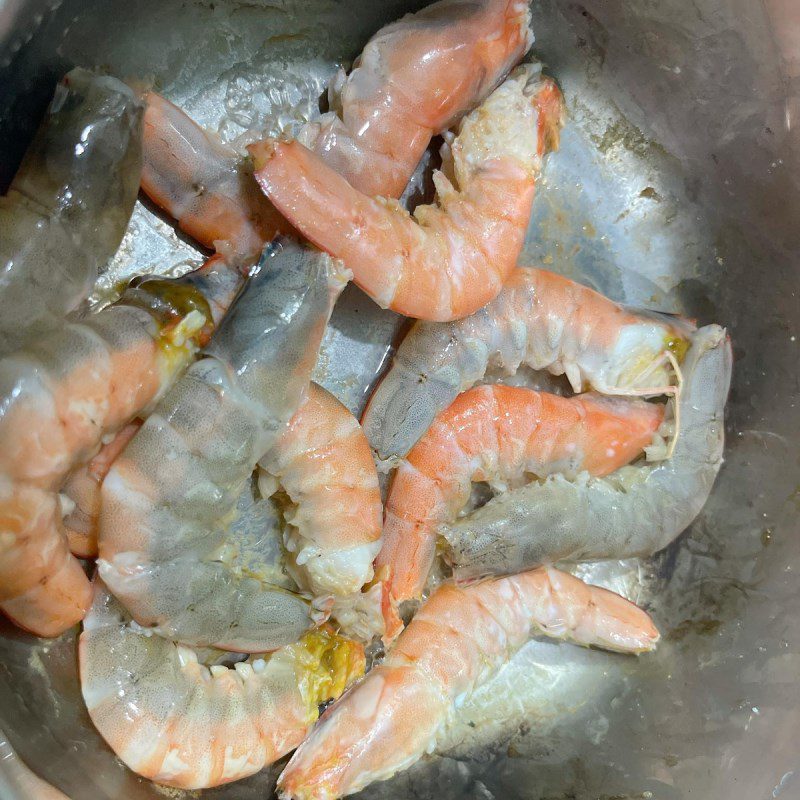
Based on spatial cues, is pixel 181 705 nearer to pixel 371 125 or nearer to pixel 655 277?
pixel 371 125

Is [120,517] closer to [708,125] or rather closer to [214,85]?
[214,85]

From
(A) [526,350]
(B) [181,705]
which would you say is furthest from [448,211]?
(B) [181,705]

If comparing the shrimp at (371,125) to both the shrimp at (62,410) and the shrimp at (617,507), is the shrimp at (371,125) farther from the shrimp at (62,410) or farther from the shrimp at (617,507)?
the shrimp at (617,507)

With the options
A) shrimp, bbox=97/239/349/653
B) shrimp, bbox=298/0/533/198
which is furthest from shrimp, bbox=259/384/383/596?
shrimp, bbox=298/0/533/198

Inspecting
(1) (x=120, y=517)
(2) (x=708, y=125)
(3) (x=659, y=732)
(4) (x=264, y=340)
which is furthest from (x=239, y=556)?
(2) (x=708, y=125)

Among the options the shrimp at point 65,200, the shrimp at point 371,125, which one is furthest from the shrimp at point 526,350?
the shrimp at point 65,200

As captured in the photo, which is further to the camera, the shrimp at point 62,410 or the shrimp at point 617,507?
the shrimp at point 617,507
